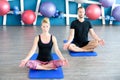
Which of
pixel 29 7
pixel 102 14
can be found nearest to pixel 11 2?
pixel 29 7

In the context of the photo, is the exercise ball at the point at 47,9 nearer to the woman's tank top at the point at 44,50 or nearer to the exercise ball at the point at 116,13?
the exercise ball at the point at 116,13

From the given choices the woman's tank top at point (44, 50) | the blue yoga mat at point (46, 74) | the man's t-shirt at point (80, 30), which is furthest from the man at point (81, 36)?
the blue yoga mat at point (46, 74)

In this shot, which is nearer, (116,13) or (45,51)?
(45,51)

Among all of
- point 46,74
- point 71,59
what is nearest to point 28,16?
point 71,59

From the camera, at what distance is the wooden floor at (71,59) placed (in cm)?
318

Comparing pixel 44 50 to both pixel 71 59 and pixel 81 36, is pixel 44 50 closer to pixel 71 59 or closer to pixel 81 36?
pixel 71 59

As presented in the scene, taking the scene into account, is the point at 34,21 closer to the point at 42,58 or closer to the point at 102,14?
the point at 102,14

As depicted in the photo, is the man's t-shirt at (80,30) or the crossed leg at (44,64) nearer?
the crossed leg at (44,64)

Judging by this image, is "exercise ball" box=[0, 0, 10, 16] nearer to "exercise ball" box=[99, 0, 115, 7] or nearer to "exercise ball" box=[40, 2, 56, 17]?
"exercise ball" box=[40, 2, 56, 17]

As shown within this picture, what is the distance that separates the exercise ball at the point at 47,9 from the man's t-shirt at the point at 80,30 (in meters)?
2.32

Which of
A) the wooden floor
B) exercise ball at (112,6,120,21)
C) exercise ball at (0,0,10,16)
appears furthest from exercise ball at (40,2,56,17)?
exercise ball at (112,6,120,21)

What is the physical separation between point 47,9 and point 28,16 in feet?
1.72

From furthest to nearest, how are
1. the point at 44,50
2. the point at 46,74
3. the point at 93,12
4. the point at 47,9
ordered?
the point at 93,12 → the point at 47,9 → the point at 44,50 → the point at 46,74

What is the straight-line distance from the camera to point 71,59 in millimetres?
3891
